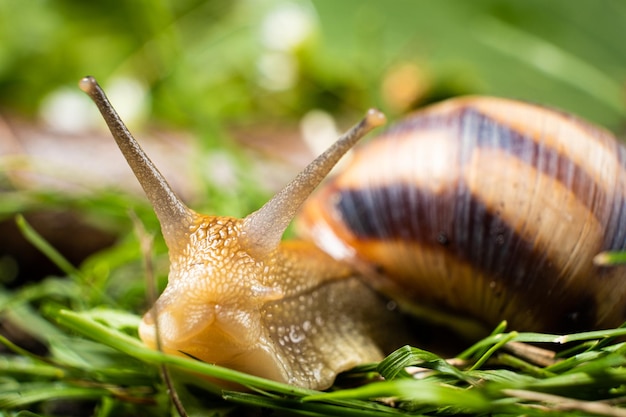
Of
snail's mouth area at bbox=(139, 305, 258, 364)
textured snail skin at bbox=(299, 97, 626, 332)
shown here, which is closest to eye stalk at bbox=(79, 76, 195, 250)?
snail's mouth area at bbox=(139, 305, 258, 364)

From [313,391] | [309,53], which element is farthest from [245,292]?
[309,53]

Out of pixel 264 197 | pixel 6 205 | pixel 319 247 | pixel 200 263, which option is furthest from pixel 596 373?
pixel 6 205

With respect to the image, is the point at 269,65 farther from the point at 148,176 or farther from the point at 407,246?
the point at 148,176

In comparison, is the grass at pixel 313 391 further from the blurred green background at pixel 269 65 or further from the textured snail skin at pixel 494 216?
the blurred green background at pixel 269 65

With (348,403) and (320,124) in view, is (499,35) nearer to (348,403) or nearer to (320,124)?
(320,124)

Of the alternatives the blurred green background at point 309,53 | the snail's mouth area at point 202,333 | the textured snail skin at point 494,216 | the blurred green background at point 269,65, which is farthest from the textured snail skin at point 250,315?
the blurred green background at point 309,53
